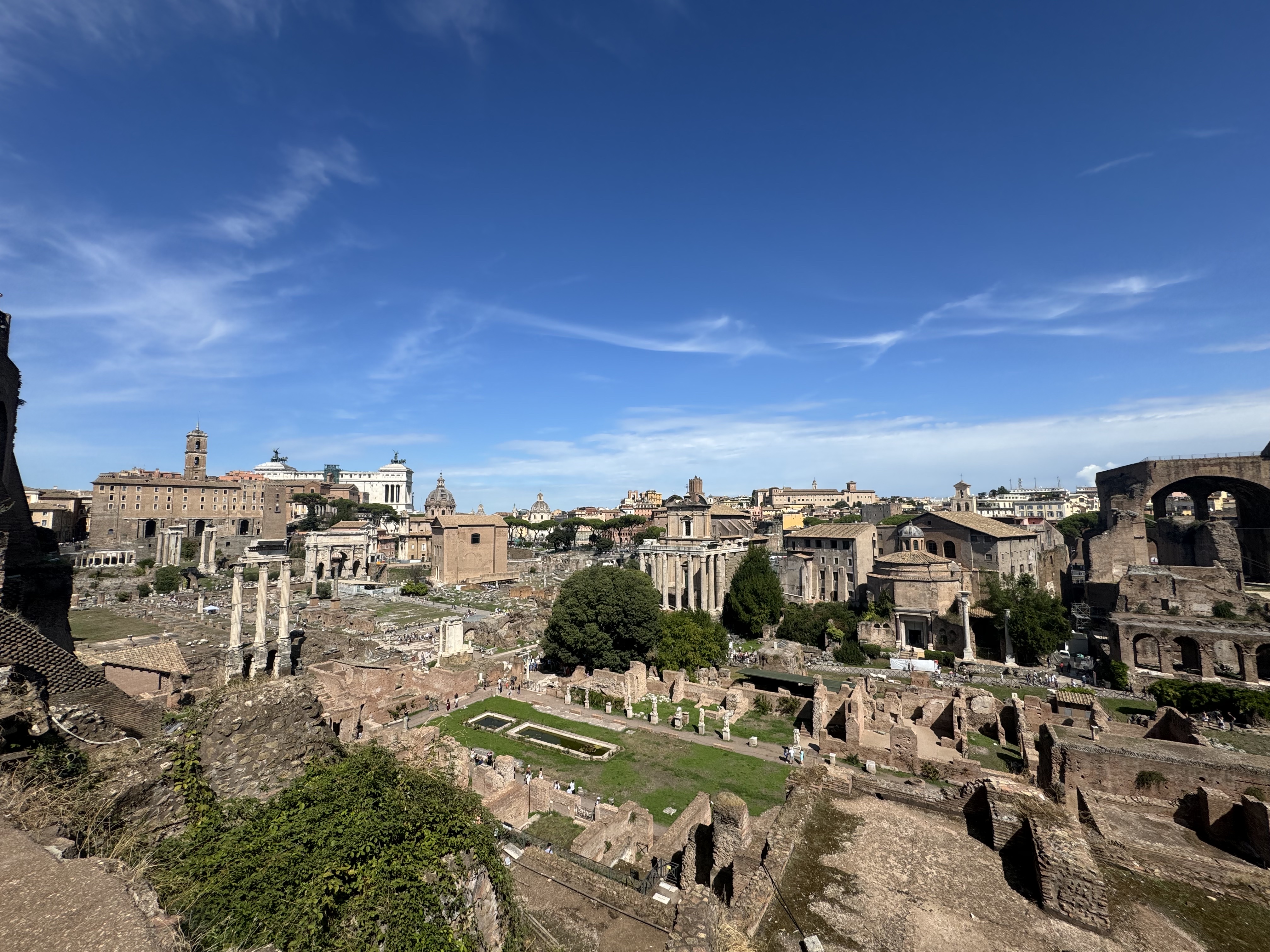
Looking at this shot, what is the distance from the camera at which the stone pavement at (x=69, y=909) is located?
371 centimetres

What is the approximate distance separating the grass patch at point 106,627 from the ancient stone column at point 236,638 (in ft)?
49.5

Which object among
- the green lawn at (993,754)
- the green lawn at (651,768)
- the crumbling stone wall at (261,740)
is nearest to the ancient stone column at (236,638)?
the green lawn at (651,768)

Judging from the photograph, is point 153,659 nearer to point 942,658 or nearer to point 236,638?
point 236,638

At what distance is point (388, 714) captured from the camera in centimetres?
2297

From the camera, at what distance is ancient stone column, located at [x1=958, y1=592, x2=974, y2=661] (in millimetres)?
34062

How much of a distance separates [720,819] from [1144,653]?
3275 centimetres

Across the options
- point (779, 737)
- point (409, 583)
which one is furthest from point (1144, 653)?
point (409, 583)

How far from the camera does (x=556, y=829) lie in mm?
14664

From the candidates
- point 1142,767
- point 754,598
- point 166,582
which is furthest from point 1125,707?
point 166,582

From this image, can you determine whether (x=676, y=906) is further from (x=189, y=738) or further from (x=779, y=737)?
(x=779, y=737)

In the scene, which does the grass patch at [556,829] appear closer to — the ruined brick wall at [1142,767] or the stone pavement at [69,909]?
the stone pavement at [69,909]

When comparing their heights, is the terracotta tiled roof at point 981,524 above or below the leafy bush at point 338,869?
above

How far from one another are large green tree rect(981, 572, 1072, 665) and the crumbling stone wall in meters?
37.1

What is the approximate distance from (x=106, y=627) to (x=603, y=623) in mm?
37652
